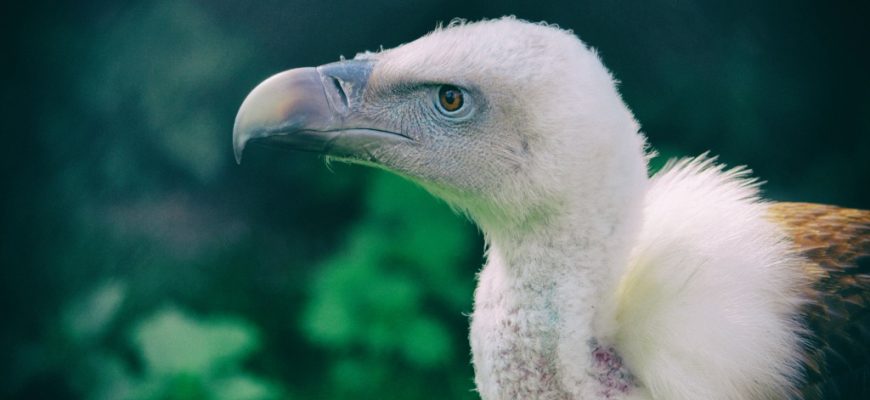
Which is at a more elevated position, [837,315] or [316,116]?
[316,116]

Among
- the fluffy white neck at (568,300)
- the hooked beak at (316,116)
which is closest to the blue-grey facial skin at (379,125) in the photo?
the hooked beak at (316,116)

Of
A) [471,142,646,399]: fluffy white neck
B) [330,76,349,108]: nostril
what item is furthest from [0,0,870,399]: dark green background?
[471,142,646,399]: fluffy white neck

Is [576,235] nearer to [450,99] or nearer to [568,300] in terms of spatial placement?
[568,300]

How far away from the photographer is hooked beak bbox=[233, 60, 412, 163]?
40.9 inches

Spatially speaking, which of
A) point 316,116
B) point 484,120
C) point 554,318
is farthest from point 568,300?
point 316,116

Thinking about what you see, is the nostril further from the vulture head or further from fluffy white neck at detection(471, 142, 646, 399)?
fluffy white neck at detection(471, 142, 646, 399)

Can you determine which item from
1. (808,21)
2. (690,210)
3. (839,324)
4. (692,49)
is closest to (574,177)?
(690,210)

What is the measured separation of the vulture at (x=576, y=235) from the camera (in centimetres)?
100

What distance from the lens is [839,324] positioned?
1.02 m

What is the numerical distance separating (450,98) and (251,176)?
0.68 m

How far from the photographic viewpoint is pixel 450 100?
1081 millimetres

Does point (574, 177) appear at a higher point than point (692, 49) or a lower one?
lower

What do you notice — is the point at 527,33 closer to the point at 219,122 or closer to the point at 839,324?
the point at 839,324

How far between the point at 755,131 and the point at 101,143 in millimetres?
1269
